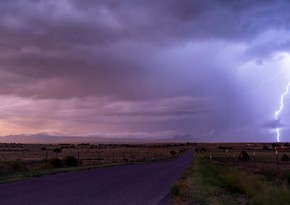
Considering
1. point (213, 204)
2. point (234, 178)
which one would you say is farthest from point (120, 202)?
point (234, 178)

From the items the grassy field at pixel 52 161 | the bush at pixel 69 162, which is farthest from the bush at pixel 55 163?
the bush at pixel 69 162

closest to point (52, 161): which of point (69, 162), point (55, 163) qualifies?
point (55, 163)

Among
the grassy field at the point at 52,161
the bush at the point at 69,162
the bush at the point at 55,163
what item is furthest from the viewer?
the bush at the point at 69,162

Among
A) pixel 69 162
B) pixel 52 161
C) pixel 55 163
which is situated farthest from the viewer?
pixel 69 162

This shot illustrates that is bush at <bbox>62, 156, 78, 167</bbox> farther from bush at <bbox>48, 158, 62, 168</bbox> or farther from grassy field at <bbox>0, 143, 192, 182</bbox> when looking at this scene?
bush at <bbox>48, 158, 62, 168</bbox>

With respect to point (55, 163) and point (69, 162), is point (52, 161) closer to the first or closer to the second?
point (55, 163)

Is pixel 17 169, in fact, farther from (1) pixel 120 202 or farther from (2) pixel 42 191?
(1) pixel 120 202

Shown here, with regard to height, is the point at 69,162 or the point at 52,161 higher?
the point at 52,161

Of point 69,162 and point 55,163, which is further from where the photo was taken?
point 69,162

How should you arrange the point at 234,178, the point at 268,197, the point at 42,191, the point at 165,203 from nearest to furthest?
the point at 268,197 → the point at 165,203 → the point at 42,191 → the point at 234,178

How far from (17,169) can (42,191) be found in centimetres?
1852

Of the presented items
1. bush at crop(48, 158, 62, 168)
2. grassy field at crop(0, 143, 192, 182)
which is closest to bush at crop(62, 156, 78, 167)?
grassy field at crop(0, 143, 192, 182)

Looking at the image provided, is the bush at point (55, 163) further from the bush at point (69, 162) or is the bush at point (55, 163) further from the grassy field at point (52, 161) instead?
the bush at point (69, 162)

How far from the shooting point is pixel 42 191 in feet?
71.5
